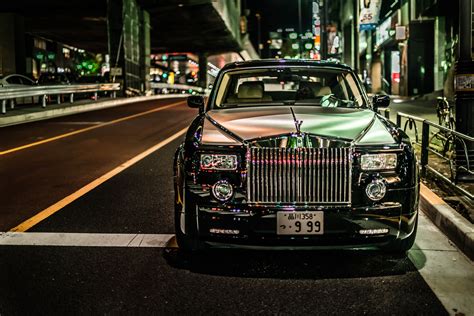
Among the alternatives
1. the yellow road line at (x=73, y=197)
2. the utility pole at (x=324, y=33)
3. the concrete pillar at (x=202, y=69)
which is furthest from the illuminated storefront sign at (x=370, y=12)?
the concrete pillar at (x=202, y=69)

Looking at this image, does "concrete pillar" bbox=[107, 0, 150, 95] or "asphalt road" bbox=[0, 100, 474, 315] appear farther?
"concrete pillar" bbox=[107, 0, 150, 95]

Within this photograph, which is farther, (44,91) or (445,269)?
(44,91)

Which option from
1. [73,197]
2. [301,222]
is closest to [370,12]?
[73,197]

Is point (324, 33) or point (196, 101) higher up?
point (324, 33)

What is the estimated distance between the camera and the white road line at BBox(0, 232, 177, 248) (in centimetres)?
562

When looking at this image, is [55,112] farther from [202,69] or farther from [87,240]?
[202,69]

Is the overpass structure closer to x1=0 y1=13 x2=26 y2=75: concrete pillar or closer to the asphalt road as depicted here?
x1=0 y1=13 x2=26 y2=75: concrete pillar

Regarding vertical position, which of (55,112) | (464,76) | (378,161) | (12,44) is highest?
(12,44)

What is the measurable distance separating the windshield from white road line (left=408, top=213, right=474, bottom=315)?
1.58m

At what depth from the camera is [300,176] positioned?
456 cm

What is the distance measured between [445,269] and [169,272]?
218 centimetres

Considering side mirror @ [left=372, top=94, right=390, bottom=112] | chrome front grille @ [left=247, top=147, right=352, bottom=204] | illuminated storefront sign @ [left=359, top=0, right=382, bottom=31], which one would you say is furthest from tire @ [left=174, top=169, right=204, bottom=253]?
illuminated storefront sign @ [left=359, top=0, right=382, bottom=31]

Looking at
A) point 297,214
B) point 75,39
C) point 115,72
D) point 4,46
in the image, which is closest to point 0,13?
point 4,46

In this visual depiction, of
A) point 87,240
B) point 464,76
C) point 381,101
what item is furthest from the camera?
point 464,76
